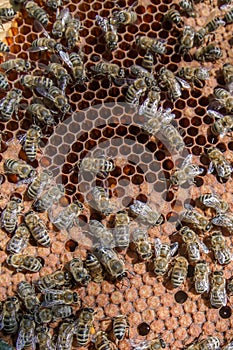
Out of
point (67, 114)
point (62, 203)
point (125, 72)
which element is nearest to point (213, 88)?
point (125, 72)

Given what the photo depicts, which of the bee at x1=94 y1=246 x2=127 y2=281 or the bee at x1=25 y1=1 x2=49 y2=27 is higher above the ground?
the bee at x1=25 y1=1 x2=49 y2=27

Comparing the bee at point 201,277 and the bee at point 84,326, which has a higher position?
the bee at point 201,277

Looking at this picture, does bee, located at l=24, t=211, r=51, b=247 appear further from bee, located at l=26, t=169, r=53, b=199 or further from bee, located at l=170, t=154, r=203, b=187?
bee, located at l=170, t=154, r=203, b=187

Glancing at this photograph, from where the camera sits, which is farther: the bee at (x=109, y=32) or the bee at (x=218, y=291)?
the bee at (x=109, y=32)

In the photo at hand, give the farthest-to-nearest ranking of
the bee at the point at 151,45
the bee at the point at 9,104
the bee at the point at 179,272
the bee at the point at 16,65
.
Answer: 1. the bee at the point at 151,45
2. the bee at the point at 16,65
3. the bee at the point at 9,104
4. the bee at the point at 179,272

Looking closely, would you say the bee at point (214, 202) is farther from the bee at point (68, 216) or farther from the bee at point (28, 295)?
the bee at point (28, 295)

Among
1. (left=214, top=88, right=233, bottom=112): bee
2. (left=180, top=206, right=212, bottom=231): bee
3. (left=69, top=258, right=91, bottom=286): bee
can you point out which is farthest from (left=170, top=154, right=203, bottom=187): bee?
(left=69, top=258, right=91, bottom=286): bee

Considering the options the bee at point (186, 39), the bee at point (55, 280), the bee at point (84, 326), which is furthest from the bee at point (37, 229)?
the bee at point (186, 39)
